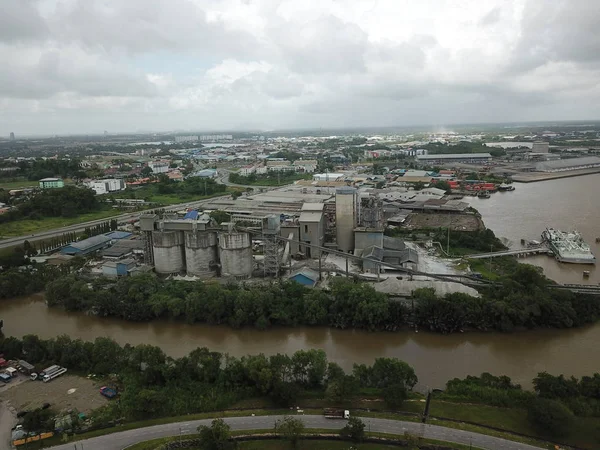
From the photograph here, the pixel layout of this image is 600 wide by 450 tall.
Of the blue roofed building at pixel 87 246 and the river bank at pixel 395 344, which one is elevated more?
the blue roofed building at pixel 87 246

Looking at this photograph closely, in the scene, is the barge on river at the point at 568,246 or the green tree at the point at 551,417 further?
the barge on river at the point at 568,246

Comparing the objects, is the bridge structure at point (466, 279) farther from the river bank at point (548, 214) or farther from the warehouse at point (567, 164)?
the warehouse at point (567, 164)

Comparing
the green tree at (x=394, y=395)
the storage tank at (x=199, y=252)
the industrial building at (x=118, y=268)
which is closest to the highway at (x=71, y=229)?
the industrial building at (x=118, y=268)

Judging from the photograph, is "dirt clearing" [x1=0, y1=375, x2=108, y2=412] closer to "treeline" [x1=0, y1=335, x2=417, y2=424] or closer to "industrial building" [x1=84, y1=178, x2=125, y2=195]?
"treeline" [x1=0, y1=335, x2=417, y2=424]

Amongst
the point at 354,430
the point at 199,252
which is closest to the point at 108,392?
the point at 354,430

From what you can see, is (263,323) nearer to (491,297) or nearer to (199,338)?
(199,338)

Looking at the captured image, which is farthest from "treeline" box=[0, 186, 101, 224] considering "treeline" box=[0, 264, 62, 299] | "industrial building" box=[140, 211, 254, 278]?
"industrial building" box=[140, 211, 254, 278]
